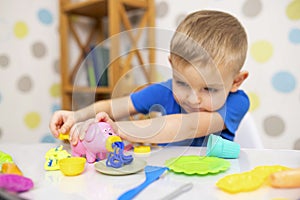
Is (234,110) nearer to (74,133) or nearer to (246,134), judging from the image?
(246,134)

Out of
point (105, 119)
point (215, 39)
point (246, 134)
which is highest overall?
point (215, 39)

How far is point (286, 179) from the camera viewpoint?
331 mm

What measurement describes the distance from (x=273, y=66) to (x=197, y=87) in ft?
2.32

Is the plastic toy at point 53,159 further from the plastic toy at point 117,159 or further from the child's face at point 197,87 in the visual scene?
the child's face at point 197,87

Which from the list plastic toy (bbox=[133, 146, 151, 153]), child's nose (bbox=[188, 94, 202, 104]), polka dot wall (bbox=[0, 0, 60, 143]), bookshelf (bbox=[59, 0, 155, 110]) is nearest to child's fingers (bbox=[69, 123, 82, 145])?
plastic toy (bbox=[133, 146, 151, 153])

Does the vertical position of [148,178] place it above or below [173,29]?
below

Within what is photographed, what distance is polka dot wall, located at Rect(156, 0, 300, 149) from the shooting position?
1083 mm

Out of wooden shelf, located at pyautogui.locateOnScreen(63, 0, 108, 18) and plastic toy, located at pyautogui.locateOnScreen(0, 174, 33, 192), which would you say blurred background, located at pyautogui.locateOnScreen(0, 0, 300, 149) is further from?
plastic toy, located at pyautogui.locateOnScreen(0, 174, 33, 192)

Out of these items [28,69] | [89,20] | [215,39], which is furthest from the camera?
[89,20]

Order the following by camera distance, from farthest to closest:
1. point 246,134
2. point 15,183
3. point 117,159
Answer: point 246,134, point 117,159, point 15,183

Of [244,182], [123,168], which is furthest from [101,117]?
[244,182]

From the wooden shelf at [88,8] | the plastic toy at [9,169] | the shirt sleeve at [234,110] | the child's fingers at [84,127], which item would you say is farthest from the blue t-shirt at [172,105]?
the wooden shelf at [88,8]

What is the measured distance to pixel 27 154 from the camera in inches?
20.3

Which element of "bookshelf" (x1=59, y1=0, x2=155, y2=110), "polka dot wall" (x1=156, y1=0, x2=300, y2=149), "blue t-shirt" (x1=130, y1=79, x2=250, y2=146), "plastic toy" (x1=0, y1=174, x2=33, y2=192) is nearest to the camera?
"plastic toy" (x1=0, y1=174, x2=33, y2=192)
